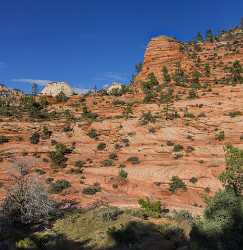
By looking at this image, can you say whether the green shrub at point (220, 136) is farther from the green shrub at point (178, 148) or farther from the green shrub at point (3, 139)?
the green shrub at point (3, 139)

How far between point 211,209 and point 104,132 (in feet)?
127

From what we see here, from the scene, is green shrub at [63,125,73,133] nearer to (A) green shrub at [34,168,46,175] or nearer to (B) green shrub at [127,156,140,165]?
(B) green shrub at [127,156,140,165]

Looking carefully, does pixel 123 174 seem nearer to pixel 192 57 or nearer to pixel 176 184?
pixel 176 184

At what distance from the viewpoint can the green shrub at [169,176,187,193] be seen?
37.3 m

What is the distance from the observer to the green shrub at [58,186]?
119ft

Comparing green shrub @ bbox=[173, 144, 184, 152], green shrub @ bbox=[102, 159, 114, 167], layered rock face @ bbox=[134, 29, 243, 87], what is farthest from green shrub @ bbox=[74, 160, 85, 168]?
layered rock face @ bbox=[134, 29, 243, 87]

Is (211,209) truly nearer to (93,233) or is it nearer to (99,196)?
(93,233)

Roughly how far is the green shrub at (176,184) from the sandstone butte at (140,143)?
0.49 m

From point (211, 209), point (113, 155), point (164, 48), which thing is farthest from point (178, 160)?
point (164, 48)

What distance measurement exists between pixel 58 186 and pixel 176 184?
11.3 m

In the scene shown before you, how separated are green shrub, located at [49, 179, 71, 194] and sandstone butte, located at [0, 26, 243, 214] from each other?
0.73 meters

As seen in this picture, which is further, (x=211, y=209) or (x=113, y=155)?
(x=113, y=155)

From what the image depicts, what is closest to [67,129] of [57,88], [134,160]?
[134,160]

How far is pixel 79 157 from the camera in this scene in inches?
1885
